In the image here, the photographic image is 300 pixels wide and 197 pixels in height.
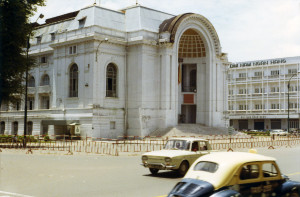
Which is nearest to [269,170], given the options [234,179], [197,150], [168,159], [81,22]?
[234,179]

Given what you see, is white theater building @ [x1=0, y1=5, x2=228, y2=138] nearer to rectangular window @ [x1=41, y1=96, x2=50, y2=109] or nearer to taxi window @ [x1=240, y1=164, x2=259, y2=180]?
rectangular window @ [x1=41, y1=96, x2=50, y2=109]

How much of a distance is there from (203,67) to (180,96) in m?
4.98

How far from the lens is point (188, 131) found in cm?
4509

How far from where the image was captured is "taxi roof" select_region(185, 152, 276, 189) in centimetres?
828

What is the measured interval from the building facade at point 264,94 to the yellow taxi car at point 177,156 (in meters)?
55.8

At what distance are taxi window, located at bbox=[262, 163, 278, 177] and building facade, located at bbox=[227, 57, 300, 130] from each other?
2455 inches

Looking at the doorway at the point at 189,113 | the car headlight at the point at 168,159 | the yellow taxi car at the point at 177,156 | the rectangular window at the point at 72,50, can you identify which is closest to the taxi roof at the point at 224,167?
the car headlight at the point at 168,159

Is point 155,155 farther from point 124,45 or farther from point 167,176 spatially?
point 124,45

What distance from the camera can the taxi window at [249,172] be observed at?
8.53 m

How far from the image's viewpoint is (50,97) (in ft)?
162

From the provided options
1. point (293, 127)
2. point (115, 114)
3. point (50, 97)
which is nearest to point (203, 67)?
point (115, 114)

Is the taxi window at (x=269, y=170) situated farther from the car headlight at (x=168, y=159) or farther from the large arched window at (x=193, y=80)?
the large arched window at (x=193, y=80)

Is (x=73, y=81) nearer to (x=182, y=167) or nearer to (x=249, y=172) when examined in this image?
(x=182, y=167)

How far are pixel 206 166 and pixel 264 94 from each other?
2664 inches
